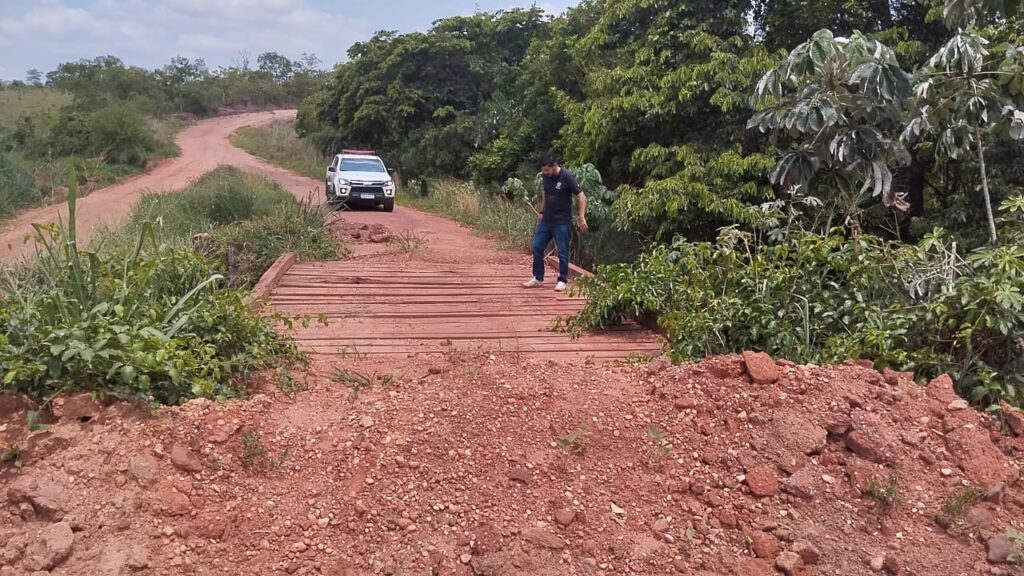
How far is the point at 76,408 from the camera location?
338 cm

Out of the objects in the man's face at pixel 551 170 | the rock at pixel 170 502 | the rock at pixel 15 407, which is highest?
the man's face at pixel 551 170

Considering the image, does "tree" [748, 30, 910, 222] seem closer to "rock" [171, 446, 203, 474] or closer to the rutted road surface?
the rutted road surface

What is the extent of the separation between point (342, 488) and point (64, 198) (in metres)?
19.8

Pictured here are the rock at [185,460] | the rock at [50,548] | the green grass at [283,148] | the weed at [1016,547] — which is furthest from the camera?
the green grass at [283,148]

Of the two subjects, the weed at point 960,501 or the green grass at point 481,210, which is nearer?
the weed at point 960,501

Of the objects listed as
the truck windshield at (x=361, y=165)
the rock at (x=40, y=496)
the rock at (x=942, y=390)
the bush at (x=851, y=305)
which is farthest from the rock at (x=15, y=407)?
the truck windshield at (x=361, y=165)

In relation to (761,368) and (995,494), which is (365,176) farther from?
(995,494)

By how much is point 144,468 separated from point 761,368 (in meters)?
2.95

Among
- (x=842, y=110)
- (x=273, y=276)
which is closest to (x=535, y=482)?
(x=842, y=110)

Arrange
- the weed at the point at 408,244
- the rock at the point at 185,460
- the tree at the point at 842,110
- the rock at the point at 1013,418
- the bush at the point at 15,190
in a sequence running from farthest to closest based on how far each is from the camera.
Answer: the bush at the point at 15,190 → the weed at the point at 408,244 → the tree at the point at 842,110 → the rock at the point at 1013,418 → the rock at the point at 185,460

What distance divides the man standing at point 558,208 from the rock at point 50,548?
16.4ft

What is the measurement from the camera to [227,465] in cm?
329

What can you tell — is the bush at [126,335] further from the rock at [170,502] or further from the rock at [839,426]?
the rock at [839,426]

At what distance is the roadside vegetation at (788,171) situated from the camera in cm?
441
